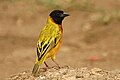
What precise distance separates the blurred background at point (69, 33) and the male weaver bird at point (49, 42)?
3576mm

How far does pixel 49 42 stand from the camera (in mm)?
9039

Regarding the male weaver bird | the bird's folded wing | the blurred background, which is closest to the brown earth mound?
the male weaver bird

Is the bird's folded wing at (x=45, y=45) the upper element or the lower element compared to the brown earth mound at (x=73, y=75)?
upper

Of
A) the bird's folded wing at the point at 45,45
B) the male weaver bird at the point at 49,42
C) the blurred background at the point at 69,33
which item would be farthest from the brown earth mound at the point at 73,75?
the blurred background at the point at 69,33

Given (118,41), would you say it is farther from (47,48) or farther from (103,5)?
(47,48)

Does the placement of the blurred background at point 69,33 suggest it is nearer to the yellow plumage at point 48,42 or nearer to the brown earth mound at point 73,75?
the yellow plumage at point 48,42


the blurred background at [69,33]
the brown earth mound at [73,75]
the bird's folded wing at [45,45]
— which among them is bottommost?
the brown earth mound at [73,75]

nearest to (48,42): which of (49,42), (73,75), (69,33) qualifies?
(49,42)

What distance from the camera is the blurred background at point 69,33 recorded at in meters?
14.3

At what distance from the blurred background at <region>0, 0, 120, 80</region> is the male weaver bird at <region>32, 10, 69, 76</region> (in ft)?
11.7

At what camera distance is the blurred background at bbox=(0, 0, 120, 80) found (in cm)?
1428

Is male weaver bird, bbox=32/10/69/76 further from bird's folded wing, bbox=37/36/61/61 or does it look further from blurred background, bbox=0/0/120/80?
blurred background, bbox=0/0/120/80

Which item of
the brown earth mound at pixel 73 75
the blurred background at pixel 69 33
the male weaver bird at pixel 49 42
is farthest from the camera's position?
the blurred background at pixel 69 33

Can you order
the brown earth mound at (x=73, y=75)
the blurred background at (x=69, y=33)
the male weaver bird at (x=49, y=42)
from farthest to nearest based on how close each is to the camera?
the blurred background at (x=69, y=33), the male weaver bird at (x=49, y=42), the brown earth mound at (x=73, y=75)
